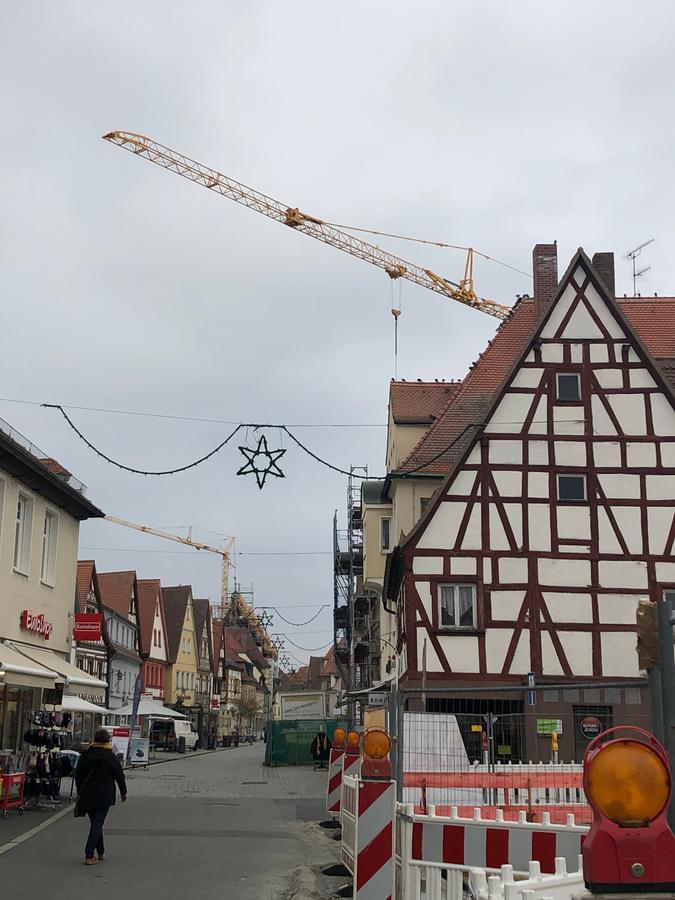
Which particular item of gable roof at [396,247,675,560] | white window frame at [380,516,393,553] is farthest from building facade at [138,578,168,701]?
gable roof at [396,247,675,560]

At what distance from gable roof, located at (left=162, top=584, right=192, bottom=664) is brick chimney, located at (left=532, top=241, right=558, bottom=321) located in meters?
56.4

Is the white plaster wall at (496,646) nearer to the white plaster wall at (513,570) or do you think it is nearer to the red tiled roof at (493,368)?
the white plaster wall at (513,570)

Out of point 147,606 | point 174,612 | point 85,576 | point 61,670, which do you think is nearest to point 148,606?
point 147,606

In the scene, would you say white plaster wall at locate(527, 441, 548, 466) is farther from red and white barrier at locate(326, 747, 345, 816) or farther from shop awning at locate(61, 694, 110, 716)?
red and white barrier at locate(326, 747, 345, 816)

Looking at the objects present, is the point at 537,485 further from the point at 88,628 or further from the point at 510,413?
the point at 88,628

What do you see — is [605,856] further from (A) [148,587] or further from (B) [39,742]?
(A) [148,587]

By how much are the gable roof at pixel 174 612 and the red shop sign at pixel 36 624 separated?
58809 millimetres

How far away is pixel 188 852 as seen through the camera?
14531 mm

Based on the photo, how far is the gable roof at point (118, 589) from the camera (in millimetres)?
63844

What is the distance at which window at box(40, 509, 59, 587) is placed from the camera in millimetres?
26500

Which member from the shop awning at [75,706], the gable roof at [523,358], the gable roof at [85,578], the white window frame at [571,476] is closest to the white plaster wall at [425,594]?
the gable roof at [523,358]

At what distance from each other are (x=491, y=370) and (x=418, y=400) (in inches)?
184

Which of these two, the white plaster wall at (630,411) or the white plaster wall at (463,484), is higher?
the white plaster wall at (630,411)

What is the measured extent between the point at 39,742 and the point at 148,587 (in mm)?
57676
